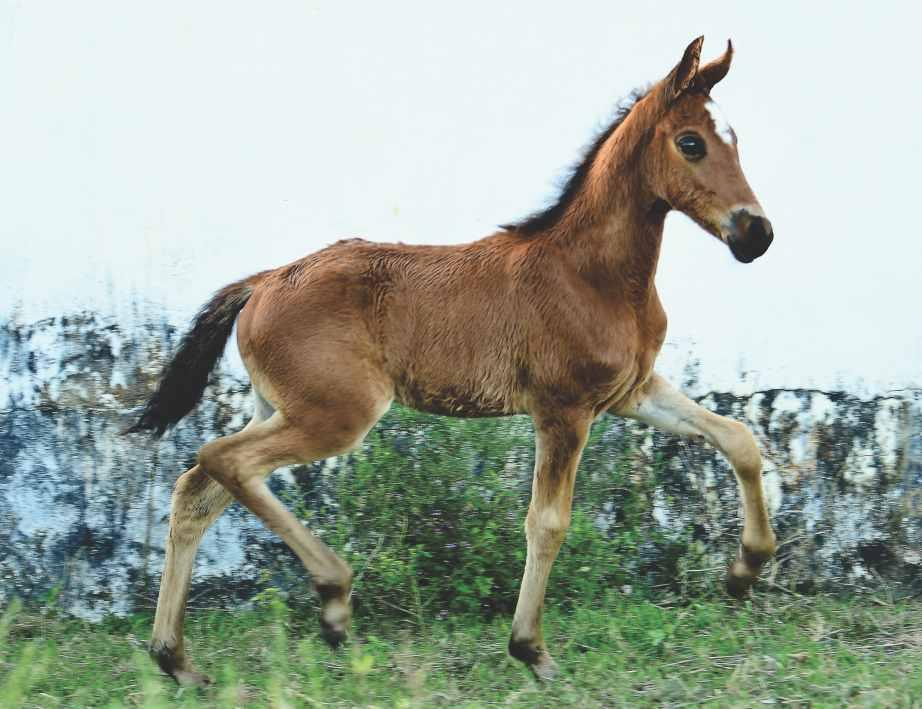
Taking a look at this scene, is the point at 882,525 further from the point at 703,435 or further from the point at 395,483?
the point at 395,483

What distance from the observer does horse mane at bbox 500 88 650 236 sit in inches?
176

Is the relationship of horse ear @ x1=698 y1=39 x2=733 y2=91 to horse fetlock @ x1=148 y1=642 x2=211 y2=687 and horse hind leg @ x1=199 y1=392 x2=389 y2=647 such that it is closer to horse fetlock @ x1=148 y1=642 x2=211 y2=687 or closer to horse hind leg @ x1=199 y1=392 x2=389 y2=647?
horse hind leg @ x1=199 y1=392 x2=389 y2=647

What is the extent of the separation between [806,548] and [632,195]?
2.23m

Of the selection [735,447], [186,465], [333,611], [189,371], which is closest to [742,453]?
[735,447]

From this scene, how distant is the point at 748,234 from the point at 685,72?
0.64 metres

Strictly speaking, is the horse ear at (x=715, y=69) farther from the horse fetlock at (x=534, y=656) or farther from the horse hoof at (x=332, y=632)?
the horse hoof at (x=332, y=632)

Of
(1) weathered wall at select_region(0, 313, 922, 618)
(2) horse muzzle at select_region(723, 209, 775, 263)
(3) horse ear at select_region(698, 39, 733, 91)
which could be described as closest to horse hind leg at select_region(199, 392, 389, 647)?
(1) weathered wall at select_region(0, 313, 922, 618)

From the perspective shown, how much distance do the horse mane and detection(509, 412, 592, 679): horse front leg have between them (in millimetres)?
784

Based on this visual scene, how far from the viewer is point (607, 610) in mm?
5062

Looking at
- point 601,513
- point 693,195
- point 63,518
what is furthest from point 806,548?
point 63,518

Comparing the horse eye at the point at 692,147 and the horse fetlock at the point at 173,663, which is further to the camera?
the horse fetlock at the point at 173,663

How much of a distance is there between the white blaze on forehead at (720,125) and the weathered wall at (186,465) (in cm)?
177

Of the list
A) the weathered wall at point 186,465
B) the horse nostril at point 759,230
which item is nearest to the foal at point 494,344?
the horse nostril at point 759,230

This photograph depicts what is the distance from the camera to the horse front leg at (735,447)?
14.6 ft
